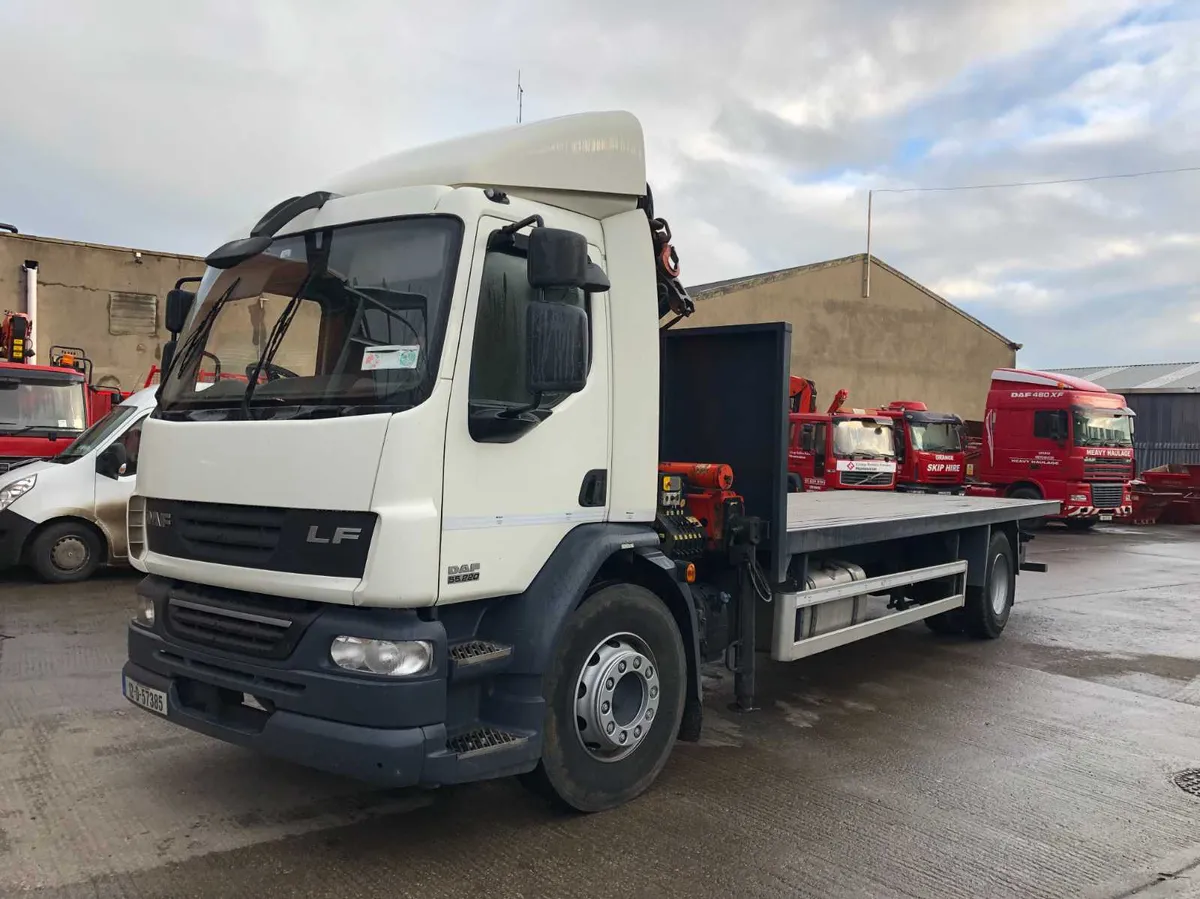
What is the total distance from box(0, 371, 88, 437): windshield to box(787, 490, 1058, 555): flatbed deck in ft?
28.1

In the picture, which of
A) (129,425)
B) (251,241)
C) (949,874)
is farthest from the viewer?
(129,425)

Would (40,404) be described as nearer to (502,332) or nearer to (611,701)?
(502,332)

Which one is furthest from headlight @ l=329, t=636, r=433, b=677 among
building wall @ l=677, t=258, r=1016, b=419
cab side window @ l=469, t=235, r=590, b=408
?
building wall @ l=677, t=258, r=1016, b=419

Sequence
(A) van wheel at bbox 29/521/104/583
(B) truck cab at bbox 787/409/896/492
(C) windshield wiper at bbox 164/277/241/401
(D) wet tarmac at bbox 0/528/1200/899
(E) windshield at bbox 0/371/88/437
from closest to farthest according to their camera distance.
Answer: (D) wet tarmac at bbox 0/528/1200/899
(C) windshield wiper at bbox 164/277/241/401
(A) van wheel at bbox 29/521/104/583
(E) windshield at bbox 0/371/88/437
(B) truck cab at bbox 787/409/896/492

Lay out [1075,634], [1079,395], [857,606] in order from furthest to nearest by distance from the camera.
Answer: [1079,395]
[1075,634]
[857,606]

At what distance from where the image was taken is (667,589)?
446cm

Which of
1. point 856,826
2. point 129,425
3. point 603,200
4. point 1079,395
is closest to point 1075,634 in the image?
point 856,826

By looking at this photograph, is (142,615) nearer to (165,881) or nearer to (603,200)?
(165,881)

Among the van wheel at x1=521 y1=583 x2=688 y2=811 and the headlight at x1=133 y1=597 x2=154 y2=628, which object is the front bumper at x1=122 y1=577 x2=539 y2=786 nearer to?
the van wheel at x1=521 y1=583 x2=688 y2=811

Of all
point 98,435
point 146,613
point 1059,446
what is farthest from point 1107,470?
point 146,613

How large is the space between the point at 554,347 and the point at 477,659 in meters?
1.22

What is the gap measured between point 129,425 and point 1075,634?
9.50 m

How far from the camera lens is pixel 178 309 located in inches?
174

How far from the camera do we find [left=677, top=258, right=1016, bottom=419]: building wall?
91.1ft
